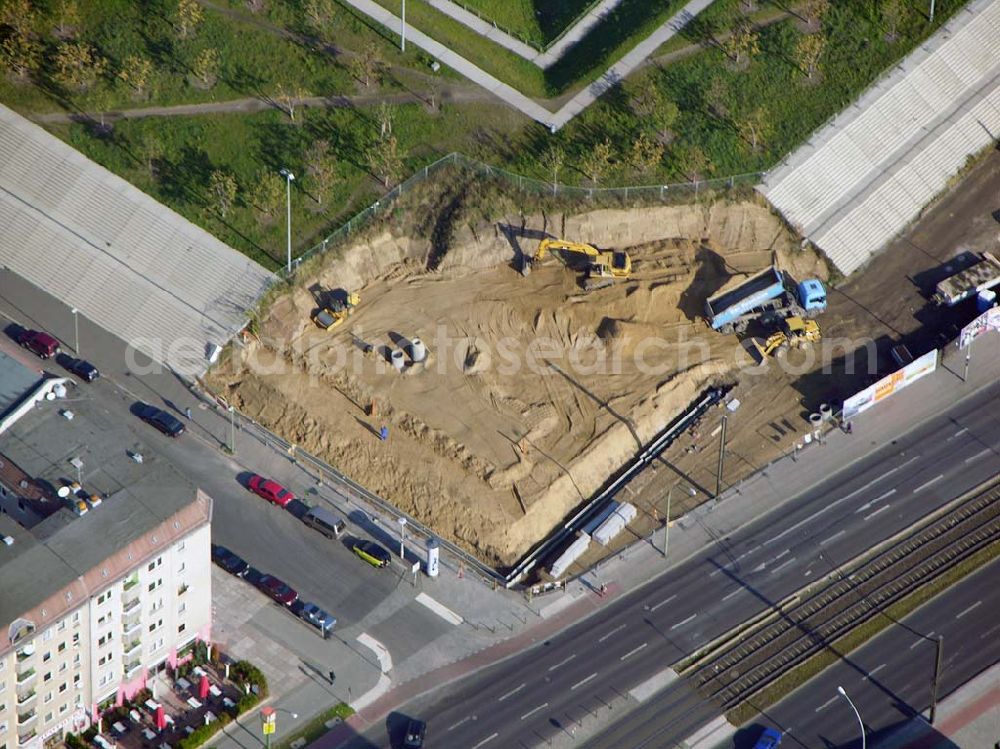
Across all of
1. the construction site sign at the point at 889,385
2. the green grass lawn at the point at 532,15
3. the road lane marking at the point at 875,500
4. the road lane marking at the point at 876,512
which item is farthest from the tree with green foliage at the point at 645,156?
the road lane marking at the point at 876,512

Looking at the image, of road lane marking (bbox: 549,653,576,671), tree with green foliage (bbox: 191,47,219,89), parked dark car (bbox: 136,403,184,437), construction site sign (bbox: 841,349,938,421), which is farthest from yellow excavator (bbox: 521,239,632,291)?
road lane marking (bbox: 549,653,576,671)

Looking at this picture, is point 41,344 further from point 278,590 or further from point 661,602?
point 661,602

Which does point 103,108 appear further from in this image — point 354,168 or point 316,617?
point 316,617

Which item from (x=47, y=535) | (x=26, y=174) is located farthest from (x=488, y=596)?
(x=26, y=174)

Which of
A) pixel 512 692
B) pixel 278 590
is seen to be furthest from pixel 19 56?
pixel 512 692

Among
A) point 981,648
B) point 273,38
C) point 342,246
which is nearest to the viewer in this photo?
point 981,648

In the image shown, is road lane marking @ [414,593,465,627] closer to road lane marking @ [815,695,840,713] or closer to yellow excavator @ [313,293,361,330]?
road lane marking @ [815,695,840,713]
